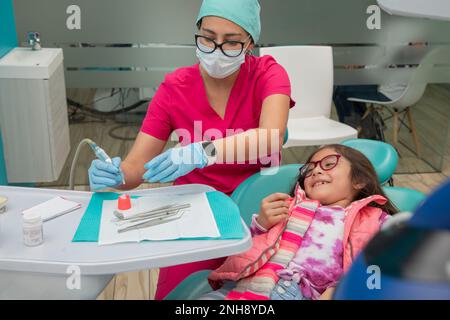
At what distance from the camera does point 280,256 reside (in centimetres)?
139

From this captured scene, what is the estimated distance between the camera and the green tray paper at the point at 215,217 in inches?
44.4

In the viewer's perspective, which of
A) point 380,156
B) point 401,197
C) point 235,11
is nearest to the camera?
point 235,11

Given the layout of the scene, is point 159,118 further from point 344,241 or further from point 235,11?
point 344,241

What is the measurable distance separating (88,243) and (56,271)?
0.11 meters

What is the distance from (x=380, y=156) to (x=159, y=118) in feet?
2.52

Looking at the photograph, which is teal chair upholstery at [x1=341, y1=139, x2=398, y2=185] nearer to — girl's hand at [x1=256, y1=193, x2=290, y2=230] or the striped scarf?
the striped scarf

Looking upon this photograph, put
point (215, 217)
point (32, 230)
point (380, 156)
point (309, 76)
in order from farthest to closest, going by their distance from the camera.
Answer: point (309, 76) < point (380, 156) < point (215, 217) < point (32, 230)

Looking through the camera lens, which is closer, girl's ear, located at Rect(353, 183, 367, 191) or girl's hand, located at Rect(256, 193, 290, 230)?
girl's hand, located at Rect(256, 193, 290, 230)

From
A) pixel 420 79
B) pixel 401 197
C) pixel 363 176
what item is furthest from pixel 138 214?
pixel 420 79

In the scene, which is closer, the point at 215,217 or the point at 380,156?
the point at 215,217

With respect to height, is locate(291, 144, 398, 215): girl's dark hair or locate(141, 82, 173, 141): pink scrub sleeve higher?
locate(141, 82, 173, 141): pink scrub sleeve

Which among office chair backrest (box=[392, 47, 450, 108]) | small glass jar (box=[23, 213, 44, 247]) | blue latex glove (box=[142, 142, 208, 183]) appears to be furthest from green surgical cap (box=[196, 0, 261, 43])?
office chair backrest (box=[392, 47, 450, 108])

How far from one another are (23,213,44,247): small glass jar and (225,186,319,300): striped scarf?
1.61 ft

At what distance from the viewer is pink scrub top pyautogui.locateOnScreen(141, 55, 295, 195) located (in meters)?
1.67
